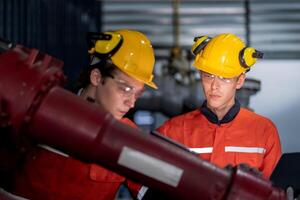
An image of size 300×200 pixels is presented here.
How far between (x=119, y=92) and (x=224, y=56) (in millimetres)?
966

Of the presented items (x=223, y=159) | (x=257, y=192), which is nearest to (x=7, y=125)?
(x=257, y=192)

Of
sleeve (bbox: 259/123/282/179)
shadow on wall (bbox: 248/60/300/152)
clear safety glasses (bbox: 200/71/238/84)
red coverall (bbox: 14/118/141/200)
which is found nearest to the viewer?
red coverall (bbox: 14/118/141/200)

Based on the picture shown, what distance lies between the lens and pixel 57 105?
5.00ft

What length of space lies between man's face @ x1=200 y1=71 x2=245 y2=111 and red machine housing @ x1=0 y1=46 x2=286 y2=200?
1.67m

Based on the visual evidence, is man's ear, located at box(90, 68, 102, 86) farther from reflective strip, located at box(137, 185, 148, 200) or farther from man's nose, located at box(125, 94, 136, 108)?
reflective strip, located at box(137, 185, 148, 200)

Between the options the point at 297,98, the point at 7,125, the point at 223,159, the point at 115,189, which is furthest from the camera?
the point at 297,98

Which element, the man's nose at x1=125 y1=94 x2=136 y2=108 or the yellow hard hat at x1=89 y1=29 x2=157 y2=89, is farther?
the yellow hard hat at x1=89 y1=29 x2=157 y2=89

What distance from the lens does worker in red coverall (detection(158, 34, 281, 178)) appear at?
3229 mm

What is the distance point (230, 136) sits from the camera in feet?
10.9

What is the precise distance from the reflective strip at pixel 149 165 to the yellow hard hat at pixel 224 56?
1869 mm

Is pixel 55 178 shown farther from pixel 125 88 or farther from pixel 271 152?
pixel 271 152

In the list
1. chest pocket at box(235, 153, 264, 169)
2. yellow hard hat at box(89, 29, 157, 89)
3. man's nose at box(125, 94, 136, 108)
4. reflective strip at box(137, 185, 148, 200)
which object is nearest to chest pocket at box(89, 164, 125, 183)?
reflective strip at box(137, 185, 148, 200)

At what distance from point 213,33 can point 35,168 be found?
6.70m

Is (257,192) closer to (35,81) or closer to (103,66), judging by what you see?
(35,81)
